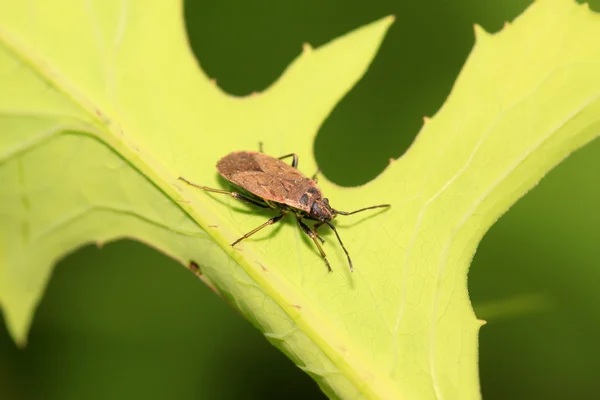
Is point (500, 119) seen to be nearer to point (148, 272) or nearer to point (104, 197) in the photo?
point (104, 197)

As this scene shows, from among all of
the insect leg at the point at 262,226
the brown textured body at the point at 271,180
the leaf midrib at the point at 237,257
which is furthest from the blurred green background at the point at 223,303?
the leaf midrib at the point at 237,257

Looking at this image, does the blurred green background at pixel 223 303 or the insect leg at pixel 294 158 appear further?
the blurred green background at pixel 223 303

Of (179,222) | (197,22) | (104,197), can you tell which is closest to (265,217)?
(179,222)

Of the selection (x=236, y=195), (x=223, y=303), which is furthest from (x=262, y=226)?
(x=223, y=303)

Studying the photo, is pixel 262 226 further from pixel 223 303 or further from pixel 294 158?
pixel 223 303

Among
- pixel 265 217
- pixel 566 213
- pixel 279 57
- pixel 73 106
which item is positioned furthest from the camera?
pixel 279 57

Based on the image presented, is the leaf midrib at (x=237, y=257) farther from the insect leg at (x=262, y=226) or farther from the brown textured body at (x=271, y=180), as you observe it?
the brown textured body at (x=271, y=180)

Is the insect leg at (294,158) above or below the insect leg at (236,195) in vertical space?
above

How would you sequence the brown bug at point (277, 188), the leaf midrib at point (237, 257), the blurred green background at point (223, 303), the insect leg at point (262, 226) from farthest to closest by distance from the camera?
1. the blurred green background at point (223, 303)
2. the brown bug at point (277, 188)
3. the insect leg at point (262, 226)
4. the leaf midrib at point (237, 257)
